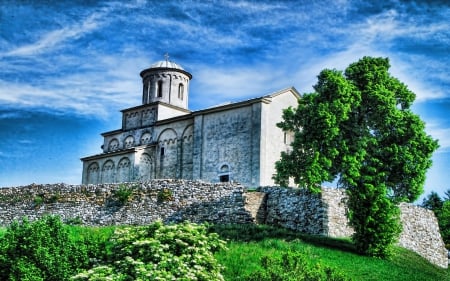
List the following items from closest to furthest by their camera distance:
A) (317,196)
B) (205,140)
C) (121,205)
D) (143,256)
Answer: (143,256) → (317,196) → (121,205) → (205,140)

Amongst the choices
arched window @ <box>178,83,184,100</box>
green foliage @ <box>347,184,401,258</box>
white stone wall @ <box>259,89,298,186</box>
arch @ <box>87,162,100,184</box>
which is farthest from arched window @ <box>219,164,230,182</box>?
arch @ <box>87,162,100,184</box>

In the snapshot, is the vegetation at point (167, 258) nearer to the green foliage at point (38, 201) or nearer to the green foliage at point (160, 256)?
the green foliage at point (160, 256)

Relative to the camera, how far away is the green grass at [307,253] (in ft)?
42.7

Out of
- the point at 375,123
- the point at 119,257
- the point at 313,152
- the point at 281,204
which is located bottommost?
the point at 119,257

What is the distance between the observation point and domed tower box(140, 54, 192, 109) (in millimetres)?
34500

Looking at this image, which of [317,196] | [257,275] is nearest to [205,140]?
[317,196]

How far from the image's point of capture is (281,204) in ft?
63.7

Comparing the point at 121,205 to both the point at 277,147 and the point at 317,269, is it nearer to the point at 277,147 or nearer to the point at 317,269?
the point at 277,147

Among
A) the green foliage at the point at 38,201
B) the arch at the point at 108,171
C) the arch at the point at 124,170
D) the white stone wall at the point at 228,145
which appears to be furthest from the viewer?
the arch at the point at 108,171

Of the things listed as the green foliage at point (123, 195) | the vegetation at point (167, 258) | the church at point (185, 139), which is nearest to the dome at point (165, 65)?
the church at point (185, 139)

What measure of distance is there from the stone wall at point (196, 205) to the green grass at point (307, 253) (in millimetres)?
1184

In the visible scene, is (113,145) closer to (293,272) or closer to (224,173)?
(224,173)

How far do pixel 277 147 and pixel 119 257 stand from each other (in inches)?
638

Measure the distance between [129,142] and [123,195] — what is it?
14.9 metres
